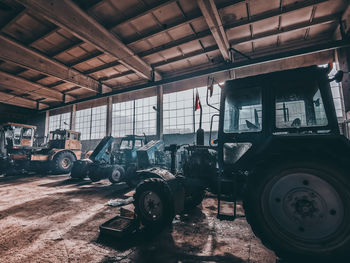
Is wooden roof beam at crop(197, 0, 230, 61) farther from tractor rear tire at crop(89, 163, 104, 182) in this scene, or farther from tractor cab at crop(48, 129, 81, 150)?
tractor cab at crop(48, 129, 81, 150)

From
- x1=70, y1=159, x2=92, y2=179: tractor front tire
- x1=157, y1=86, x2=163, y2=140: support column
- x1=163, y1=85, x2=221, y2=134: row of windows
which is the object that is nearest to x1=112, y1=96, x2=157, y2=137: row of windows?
x1=163, y1=85, x2=221, y2=134: row of windows

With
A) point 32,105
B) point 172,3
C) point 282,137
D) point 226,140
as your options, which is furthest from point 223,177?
point 32,105

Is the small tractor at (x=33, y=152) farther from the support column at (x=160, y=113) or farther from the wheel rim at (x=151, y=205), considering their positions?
the wheel rim at (x=151, y=205)

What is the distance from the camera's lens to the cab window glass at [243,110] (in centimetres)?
266

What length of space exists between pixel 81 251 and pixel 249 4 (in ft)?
27.6

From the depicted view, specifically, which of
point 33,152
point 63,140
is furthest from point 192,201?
point 33,152

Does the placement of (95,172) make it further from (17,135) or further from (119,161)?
(17,135)

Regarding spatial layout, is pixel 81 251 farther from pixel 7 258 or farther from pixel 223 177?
pixel 223 177

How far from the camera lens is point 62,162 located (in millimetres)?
11266

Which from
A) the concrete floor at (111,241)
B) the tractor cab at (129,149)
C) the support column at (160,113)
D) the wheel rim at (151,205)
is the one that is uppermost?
the support column at (160,113)

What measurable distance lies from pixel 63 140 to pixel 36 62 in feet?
16.7

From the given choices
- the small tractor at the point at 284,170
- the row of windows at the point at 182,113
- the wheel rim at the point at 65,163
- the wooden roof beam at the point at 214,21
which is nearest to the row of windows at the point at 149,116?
the row of windows at the point at 182,113

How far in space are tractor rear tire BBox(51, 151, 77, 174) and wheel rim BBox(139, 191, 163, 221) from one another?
33.9ft

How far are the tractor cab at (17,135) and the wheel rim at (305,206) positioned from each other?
15403mm
